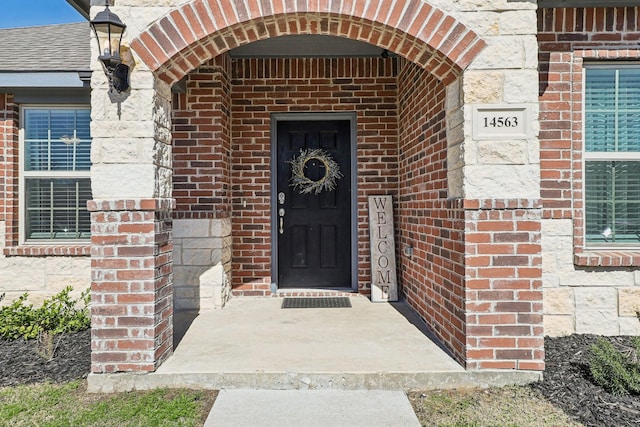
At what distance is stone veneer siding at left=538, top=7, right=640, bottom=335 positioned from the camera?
12.4 ft

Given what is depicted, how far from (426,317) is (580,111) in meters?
2.31

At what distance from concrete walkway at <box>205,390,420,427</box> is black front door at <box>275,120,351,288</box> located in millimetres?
2616

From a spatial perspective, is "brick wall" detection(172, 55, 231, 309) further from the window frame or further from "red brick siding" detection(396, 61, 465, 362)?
the window frame

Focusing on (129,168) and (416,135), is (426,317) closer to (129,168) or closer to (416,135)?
(416,135)

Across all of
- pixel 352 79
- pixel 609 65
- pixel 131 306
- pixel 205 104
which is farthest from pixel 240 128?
pixel 609 65

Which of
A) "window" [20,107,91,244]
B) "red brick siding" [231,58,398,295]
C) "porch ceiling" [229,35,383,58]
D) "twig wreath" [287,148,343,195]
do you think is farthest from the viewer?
"twig wreath" [287,148,343,195]

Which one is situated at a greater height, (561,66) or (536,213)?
(561,66)

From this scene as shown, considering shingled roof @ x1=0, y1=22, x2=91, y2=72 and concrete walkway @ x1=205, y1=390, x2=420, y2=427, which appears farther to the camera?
shingled roof @ x1=0, y1=22, x2=91, y2=72

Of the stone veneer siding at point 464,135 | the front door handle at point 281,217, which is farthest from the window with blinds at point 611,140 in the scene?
the front door handle at point 281,217

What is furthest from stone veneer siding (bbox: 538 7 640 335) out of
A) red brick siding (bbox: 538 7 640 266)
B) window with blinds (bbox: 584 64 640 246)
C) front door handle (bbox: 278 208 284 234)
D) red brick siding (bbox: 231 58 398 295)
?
front door handle (bbox: 278 208 284 234)

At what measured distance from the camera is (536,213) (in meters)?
2.94

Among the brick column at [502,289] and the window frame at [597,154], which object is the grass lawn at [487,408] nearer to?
the brick column at [502,289]

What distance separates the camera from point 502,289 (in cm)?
296

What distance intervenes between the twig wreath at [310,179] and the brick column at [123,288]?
257cm
